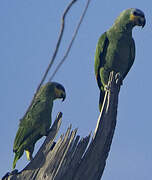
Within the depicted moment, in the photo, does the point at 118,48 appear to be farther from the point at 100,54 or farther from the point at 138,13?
the point at 138,13

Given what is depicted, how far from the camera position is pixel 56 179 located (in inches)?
214

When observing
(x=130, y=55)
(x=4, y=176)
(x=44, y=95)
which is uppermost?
(x=130, y=55)

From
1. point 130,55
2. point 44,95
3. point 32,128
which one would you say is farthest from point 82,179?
point 130,55

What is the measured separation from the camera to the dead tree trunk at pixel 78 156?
5.44 meters

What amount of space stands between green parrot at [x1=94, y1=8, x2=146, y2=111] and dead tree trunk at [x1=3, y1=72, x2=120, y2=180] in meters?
1.44

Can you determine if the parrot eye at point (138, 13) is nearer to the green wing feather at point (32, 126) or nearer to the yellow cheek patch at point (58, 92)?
the yellow cheek patch at point (58, 92)

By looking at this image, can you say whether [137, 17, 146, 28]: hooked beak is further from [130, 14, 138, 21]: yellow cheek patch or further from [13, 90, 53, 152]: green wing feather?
[13, 90, 53, 152]: green wing feather

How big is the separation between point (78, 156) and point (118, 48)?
2.76 metres

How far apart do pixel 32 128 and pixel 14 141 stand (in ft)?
1.36

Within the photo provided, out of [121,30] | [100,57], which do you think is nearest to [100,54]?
[100,57]

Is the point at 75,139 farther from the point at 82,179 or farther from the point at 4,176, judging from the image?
the point at 4,176

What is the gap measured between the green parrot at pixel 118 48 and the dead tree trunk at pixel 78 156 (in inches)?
56.7

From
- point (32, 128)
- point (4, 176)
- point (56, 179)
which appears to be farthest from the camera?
point (32, 128)

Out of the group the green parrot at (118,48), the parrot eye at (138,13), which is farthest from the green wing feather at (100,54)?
the parrot eye at (138,13)
